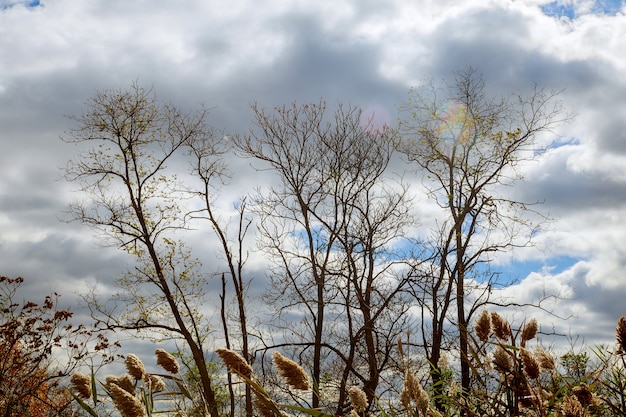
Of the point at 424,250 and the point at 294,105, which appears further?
the point at 294,105

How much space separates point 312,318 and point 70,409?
6344mm

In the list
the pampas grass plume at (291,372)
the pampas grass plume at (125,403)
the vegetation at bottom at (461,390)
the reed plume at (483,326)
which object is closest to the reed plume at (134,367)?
the vegetation at bottom at (461,390)

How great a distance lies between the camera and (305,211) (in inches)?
699

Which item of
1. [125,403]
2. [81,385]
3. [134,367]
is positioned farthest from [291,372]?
[81,385]

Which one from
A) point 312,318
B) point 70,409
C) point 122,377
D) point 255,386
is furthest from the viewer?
point 312,318

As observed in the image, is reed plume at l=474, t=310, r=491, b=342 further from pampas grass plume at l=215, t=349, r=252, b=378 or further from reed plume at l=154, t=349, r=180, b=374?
reed plume at l=154, t=349, r=180, b=374

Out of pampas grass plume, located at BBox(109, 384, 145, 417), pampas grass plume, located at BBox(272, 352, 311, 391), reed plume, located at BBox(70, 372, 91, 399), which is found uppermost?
reed plume, located at BBox(70, 372, 91, 399)

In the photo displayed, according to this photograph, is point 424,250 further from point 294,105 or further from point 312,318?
point 294,105

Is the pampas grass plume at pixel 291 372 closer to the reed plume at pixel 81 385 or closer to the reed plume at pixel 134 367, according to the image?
the reed plume at pixel 134 367

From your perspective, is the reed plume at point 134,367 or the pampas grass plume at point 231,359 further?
the reed plume at point 134,367

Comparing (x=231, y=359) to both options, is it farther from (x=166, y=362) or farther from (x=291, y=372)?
(x=166, y=362)

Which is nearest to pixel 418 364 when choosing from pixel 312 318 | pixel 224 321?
pixel 312 318

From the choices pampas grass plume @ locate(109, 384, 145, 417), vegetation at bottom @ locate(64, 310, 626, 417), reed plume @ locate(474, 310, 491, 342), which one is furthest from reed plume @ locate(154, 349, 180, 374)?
reed plume @ locate(474, 310, 491, 342)

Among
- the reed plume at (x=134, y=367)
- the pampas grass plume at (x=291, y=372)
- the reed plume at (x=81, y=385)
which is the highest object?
the reed plume at (x=134, y=367)
